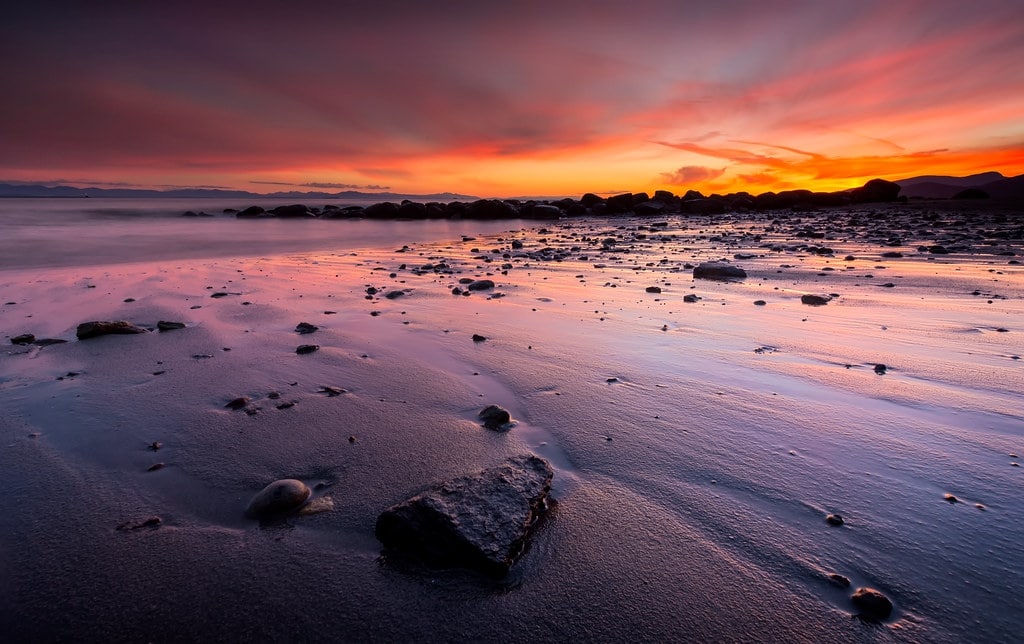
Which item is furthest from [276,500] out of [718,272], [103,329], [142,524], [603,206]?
[603,206]

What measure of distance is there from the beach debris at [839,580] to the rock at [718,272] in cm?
794

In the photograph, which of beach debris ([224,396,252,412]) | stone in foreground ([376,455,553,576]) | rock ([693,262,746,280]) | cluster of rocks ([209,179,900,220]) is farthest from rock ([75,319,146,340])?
cluster of rocks ([209,179,900,220])

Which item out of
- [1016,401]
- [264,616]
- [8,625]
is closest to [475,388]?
[264,616]

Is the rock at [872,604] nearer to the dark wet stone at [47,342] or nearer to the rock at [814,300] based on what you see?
the rock at [814,300]

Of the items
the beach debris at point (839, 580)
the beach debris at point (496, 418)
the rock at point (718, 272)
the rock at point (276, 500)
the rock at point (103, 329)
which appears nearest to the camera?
the beach debris at point (839, 580)

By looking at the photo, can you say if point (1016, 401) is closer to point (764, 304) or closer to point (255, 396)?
point (764, 304)

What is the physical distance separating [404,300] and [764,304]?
543 cm

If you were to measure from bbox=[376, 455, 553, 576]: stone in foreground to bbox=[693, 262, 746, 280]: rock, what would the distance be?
26.4ft

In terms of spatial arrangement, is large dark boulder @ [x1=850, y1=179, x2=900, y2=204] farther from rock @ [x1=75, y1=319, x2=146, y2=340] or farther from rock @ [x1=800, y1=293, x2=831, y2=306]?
rock @ [x1=75, y1=319, x2=146, y2=340]

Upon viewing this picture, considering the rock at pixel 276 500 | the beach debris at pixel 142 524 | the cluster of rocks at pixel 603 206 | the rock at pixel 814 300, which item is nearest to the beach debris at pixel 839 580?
the rock at pixel 276 500

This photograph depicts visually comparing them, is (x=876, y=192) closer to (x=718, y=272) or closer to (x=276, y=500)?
(x=718, y=272)

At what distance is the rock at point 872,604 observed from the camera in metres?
1.75

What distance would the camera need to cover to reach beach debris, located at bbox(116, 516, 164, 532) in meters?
2.27

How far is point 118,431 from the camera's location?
323cm
